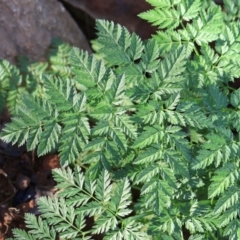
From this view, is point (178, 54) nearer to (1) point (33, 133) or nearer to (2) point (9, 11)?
(1) point (33, 133)

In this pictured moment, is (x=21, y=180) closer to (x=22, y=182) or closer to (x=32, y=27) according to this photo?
(x=22, y=182)

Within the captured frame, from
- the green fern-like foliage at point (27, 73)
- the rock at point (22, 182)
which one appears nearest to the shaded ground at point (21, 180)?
the rock at point (22, 182)

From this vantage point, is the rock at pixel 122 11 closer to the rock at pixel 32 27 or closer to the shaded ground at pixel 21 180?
the rock at pixel 32 27

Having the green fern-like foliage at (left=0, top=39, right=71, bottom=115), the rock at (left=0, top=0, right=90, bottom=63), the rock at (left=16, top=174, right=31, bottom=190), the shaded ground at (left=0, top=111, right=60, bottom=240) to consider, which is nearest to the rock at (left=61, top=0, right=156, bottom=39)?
the rock at (left=0, top=0, right=90, bottom=63)

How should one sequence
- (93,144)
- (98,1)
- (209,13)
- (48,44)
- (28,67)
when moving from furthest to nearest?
(98,1) → (48,44) → (28,67) → (209,13) → (93,144)

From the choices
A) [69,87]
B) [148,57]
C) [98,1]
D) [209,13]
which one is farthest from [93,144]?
[98,1]

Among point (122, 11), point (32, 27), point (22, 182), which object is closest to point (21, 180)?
point (22, 182)

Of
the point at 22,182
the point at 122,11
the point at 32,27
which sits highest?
the point at 32,27
